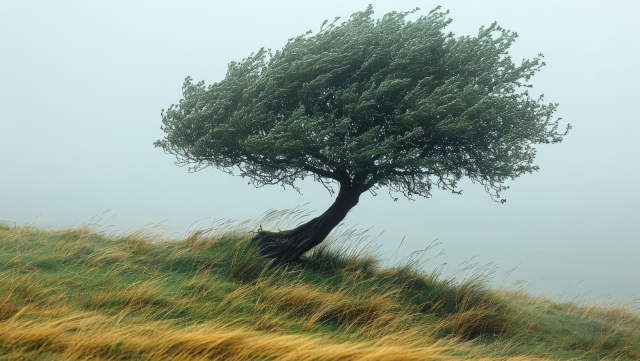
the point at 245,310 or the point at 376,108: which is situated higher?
the point at 376,108

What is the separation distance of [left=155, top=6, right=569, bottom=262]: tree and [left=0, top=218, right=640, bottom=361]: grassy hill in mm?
2357

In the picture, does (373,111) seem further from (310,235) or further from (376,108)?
(310,235)

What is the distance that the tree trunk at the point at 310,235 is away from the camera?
14531mm

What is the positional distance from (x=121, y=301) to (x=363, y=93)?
23.2 ft

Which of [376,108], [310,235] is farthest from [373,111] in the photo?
[310,235]

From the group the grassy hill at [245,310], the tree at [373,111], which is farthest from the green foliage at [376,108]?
the grassy hill at [245,310]

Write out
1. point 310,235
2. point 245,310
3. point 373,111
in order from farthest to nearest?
point 310,235, point 373,111, point 245,310

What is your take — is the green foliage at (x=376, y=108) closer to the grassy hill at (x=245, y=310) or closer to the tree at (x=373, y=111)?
the tree at (x=373, y=111)

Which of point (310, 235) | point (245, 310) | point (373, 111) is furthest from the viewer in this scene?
point (310, 235)

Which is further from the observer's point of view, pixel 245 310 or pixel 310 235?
pixel 310 235

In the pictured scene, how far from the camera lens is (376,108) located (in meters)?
13.0

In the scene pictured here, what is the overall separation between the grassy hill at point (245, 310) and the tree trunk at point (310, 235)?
0.53 m

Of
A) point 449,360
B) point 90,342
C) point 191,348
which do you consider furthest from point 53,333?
point 449,360

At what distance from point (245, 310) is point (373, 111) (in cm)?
590
